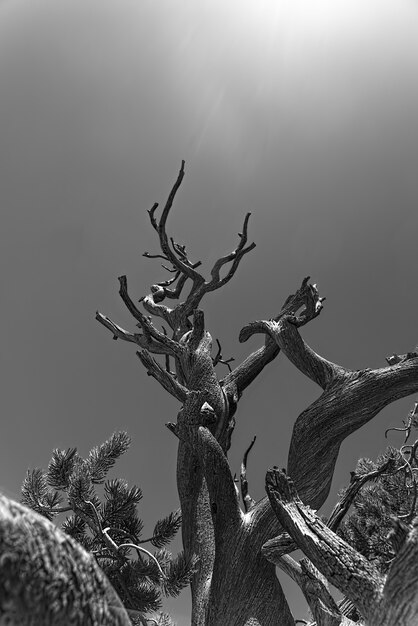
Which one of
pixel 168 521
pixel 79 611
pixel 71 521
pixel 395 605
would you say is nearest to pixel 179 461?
pixel 168 521

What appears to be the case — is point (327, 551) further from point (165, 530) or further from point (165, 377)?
point (165, 377)

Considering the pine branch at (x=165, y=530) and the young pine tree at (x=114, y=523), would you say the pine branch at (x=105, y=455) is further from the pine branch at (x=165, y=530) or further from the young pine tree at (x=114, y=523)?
the pine branch at (x=165, y=530)

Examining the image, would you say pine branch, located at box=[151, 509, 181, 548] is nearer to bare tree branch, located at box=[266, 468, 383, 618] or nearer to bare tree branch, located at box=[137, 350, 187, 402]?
bare tree branch, located at box=[137, 350, 187, 402]

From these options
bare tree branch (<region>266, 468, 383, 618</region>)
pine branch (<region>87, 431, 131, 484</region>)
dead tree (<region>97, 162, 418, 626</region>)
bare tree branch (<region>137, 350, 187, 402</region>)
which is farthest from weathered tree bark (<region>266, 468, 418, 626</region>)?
bare tree branch (<region>137, 350, 187, 402</region>)

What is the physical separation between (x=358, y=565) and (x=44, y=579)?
49.0 inches

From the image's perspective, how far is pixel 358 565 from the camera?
1.63 metres

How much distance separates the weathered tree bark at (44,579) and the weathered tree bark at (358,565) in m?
0.80

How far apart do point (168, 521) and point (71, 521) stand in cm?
68

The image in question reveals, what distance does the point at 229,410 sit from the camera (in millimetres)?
4281

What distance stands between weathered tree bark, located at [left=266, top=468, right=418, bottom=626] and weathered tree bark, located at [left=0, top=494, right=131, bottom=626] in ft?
2.63

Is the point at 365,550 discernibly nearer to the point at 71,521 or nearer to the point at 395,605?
the point at 71,521

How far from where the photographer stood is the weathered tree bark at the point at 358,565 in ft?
4.14

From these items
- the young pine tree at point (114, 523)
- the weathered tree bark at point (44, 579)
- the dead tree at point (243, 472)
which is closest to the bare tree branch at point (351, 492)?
the dead tree at point (243, 472)

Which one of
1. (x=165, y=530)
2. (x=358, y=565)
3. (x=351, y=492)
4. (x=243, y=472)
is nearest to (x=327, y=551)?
(x=358, y=565)
